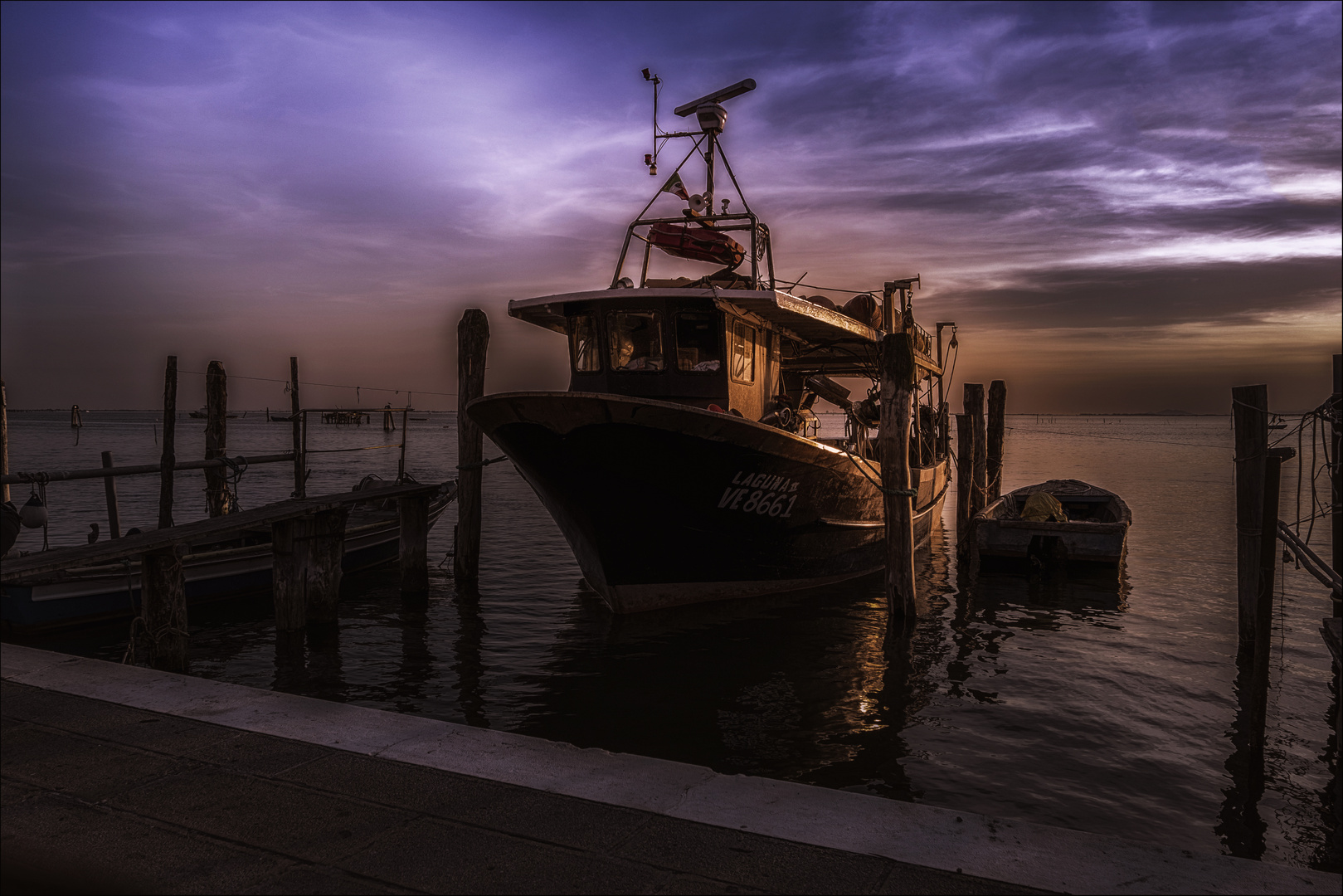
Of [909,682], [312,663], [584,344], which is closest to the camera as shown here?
[909,682]

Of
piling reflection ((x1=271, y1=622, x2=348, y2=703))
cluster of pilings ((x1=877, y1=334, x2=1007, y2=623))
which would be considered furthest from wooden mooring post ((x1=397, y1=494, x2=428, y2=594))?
cluster of pilings ((x1=877, y1=334, x2=1007, y2=623))

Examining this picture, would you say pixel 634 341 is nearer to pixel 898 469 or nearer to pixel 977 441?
pixel 898 469

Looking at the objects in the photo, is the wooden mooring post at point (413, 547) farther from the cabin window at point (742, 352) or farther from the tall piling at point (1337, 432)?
the tall piling at point (1337, 432)

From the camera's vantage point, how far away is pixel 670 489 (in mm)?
11148

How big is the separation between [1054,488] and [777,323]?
10266mm

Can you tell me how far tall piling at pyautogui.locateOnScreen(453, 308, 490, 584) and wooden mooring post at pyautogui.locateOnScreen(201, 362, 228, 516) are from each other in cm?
455

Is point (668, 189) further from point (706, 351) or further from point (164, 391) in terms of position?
point (164, 391)

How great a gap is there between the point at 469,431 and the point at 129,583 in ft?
16.6

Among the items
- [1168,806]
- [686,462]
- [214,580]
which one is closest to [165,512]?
[214,580]

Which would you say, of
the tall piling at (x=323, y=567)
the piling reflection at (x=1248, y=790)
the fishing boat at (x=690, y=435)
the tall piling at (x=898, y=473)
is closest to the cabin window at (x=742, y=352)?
the fishing boat at (x=690, y=435)

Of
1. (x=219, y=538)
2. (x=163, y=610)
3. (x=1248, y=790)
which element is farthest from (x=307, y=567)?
(x=1248, y=790)

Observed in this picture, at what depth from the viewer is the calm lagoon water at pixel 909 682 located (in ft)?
22.0

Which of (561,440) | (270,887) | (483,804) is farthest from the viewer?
(561,440)

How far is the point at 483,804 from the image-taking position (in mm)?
3979
